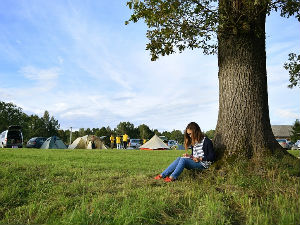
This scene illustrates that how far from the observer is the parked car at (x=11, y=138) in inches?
1062

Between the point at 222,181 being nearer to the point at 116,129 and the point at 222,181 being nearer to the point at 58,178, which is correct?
the point at 58,178

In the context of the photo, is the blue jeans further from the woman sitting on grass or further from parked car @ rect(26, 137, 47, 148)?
parked car @ rect(26, 137, 47, 148)

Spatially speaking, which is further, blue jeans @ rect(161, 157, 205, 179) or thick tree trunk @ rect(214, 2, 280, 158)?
thick tree trunk @ rect(214, 2, 280, 158)

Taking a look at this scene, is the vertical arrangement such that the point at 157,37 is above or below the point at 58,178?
above

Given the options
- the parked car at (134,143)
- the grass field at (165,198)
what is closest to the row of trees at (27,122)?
the parked car at (134,143)

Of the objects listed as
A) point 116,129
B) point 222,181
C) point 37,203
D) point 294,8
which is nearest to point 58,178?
point 37,203

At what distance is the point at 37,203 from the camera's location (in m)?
4.25

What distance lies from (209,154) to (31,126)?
7935 centimetres

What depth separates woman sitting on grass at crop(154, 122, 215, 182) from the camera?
5.70m

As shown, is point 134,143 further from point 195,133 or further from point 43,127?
point 43,127

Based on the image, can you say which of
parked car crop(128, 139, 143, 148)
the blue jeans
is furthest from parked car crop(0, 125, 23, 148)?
the blue jeans

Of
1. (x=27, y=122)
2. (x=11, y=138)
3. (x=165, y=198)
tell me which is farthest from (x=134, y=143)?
(x=27, y=122)

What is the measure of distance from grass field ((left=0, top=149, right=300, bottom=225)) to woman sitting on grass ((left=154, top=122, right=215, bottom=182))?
0.58 ft

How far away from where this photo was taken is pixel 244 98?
19.6 feet
